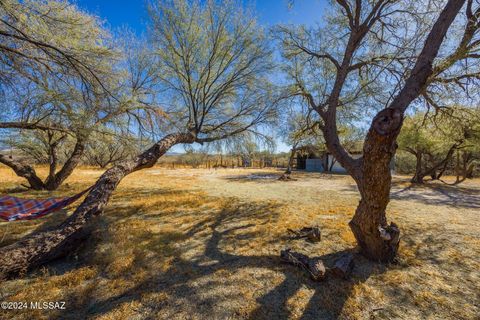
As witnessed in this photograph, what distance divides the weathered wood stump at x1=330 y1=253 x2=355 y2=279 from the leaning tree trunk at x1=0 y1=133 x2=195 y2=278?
332 centimetres

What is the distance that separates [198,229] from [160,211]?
1651mm

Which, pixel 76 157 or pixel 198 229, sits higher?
pixel 76 157

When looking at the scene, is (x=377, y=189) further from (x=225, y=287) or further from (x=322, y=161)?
(x=322, y=161)

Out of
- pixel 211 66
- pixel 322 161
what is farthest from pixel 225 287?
pixel 322 161

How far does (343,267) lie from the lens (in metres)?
2.22

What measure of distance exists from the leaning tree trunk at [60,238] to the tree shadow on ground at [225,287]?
85cm

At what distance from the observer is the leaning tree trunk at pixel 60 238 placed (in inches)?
82.7

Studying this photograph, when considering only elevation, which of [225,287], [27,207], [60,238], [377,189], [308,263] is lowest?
[225,287]

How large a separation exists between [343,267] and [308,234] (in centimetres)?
105

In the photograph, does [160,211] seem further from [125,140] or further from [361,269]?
[361,269]

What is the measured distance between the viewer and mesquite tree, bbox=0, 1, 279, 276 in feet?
16.3

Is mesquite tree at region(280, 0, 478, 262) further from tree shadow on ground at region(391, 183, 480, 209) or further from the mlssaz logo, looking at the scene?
tree shadow on ground at region(391, 183, 480, 209)

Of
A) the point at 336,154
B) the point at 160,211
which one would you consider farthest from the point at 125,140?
the point at 336,154

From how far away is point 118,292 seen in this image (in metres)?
1.98
